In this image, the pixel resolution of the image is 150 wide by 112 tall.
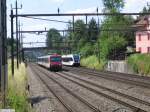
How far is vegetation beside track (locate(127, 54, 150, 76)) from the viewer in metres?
56.6

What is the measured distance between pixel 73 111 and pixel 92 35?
12808 centimetres

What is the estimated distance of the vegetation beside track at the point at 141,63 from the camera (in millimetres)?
56581

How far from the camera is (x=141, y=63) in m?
58.2

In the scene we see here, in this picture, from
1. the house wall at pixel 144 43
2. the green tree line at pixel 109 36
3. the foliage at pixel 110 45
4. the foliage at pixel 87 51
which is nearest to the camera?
the foliage at pixel 110 45

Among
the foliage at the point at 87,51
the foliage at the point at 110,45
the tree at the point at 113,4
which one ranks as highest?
the tree at the point at 113,4

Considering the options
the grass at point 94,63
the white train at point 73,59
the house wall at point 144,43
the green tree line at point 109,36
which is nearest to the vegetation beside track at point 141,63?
the green tree line at point 109,36

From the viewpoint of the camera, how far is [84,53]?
A: 11862cm

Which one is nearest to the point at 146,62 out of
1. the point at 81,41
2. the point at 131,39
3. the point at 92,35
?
the point at 131,39

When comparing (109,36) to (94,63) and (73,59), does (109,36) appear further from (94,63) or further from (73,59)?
(94,63)

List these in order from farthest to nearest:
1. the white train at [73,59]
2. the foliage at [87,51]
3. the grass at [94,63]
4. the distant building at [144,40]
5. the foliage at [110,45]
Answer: the foliage at [87,51] < the white train at [73,59] < the distant building at [144,40] < the foliage at [110,45] < the grass at [94,63]

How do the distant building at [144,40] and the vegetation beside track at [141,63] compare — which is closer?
the vegetation beside track at [141,63]

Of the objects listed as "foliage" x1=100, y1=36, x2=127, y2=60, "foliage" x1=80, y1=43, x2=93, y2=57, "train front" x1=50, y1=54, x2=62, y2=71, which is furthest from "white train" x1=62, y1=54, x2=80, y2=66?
"train front" x1=50, y1=54, x2=62, y2=71

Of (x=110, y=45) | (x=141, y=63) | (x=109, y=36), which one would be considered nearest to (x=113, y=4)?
(x=109, y=36)

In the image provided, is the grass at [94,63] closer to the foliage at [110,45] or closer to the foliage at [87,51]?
the foliage at [110,45]
